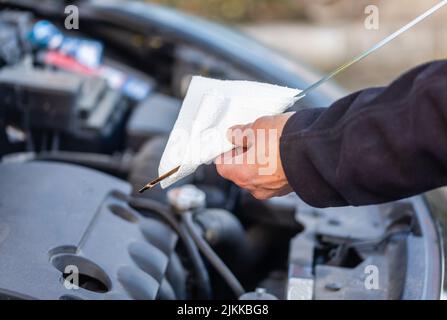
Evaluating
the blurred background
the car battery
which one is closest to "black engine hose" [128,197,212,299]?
the car battery

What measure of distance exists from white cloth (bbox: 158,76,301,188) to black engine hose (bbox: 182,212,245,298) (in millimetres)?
403

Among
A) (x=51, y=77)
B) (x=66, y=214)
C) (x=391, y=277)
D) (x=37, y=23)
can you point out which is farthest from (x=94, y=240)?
(x=37, y=23)

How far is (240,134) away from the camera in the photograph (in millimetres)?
1009

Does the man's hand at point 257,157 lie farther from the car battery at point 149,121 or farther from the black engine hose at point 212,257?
the car battery at point 149,121

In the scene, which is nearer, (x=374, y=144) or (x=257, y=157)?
(x=374, y=144)

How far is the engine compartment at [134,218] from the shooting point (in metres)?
1.19

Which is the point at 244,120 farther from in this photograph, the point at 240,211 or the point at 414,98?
the point at 240,211

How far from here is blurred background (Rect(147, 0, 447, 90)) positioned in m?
4.89

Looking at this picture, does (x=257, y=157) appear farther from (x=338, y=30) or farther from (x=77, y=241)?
(x=338, y=30)

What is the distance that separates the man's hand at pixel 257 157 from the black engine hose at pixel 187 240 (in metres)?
0.40

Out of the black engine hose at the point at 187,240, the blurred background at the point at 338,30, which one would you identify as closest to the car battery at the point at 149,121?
the black engine hose at the point at 187,240

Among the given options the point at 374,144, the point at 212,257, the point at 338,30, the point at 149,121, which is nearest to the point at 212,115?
the point at 374,144

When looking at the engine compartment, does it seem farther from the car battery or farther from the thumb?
the thumb

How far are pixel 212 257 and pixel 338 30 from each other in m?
4.15
